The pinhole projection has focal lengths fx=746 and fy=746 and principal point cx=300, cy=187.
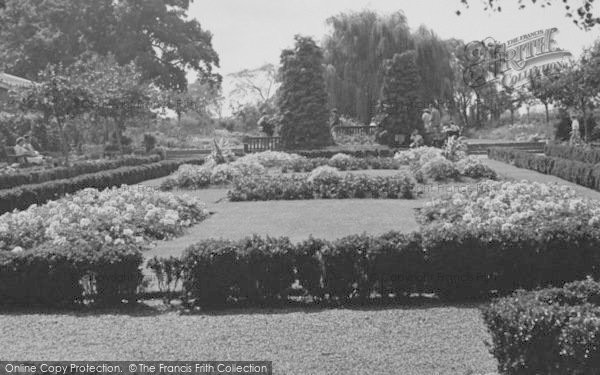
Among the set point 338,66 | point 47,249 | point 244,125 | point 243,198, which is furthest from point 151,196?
point 244,125

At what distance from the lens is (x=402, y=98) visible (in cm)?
2983

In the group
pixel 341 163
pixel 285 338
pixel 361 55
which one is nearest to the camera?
pixel 285 338

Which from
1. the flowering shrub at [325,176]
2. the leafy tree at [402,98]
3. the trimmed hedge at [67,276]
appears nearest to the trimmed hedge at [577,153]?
the leafy tree at [402,98]

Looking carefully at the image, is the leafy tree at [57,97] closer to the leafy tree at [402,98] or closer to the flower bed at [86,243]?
the flower bed at [86,243]

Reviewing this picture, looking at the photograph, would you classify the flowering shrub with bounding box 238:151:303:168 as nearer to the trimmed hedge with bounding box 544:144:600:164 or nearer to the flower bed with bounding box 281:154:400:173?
the flower bed with bounding box 281:154:400:173

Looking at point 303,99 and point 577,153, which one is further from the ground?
point 303,99

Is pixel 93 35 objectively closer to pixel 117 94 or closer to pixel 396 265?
pixel 117 94

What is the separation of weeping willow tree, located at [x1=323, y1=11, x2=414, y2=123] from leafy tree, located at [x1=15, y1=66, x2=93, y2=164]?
607 inches

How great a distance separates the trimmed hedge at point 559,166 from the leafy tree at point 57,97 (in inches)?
543

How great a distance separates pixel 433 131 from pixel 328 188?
15.5 meters

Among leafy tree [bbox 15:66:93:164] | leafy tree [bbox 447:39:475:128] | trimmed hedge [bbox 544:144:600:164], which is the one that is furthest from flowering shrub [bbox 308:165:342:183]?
leafy tree [bbox 447:39:475:128]

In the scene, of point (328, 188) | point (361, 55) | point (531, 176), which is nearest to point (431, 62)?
point (361, 55)

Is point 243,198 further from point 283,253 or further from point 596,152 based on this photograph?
point 596,152

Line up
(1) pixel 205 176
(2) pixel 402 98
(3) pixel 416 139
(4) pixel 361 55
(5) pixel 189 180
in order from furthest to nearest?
(4) pixel 361 55 < (2) pixel 402 98 < (3) pixel 416 139 < (1) pixel 205 176 < (5) pixel 189 180
